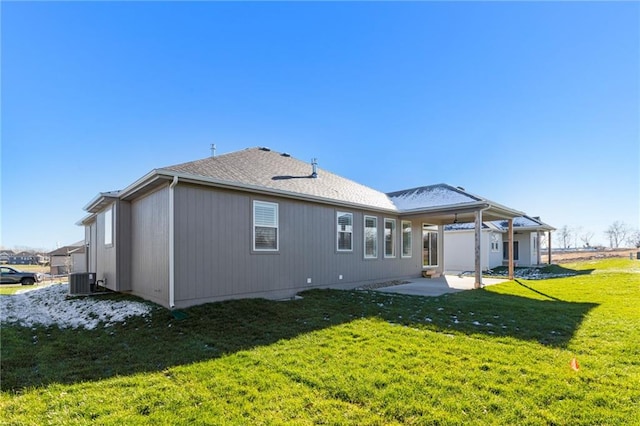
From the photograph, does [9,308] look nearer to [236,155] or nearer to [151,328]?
[151,328]

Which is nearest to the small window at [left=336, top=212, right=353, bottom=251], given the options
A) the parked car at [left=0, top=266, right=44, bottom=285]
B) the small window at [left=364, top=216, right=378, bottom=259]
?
the small window at [left=364, top=216, right=378, bottom=259]

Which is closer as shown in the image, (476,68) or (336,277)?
(336,277)

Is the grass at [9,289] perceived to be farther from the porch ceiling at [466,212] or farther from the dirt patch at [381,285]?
the porch ceiling at [466,212]

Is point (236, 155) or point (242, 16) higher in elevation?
point (242, 16)

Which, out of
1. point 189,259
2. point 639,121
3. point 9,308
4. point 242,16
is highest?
point 242,16

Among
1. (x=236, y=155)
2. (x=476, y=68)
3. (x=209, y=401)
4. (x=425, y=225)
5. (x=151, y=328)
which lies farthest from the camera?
(x=425, y=225)

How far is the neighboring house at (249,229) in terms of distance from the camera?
23.5ft

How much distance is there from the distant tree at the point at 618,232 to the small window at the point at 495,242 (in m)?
63.0

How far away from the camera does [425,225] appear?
15602mm

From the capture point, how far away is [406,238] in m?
13.9

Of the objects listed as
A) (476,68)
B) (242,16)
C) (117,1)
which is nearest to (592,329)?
(476,68)

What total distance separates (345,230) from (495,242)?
15865mm

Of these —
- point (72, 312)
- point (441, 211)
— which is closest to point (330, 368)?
point (72, 312)

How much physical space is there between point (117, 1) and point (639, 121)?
1638cm
